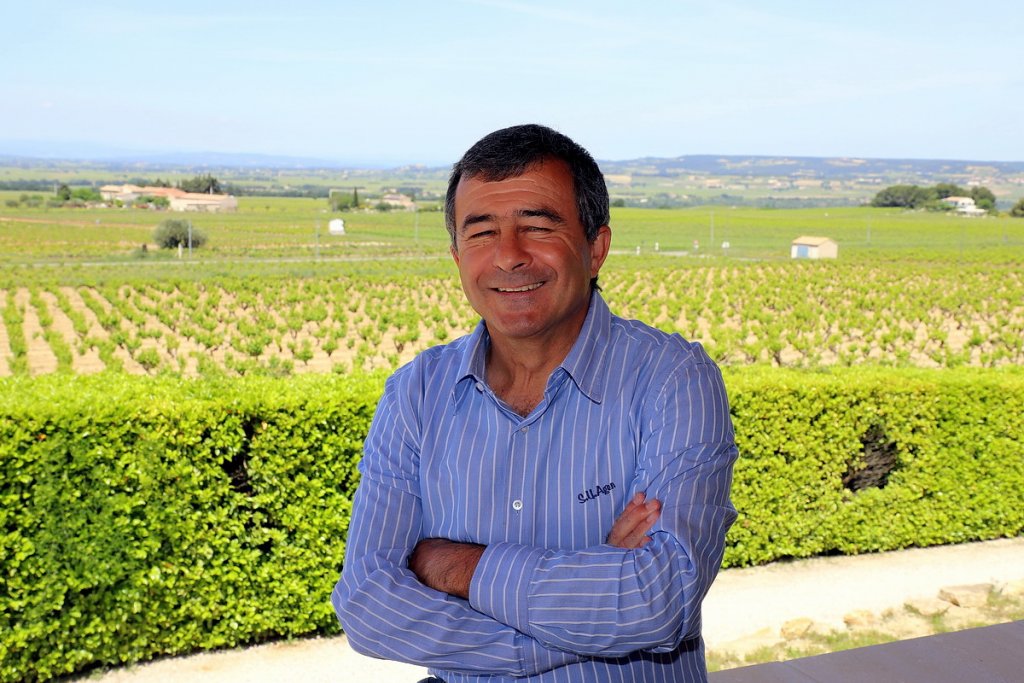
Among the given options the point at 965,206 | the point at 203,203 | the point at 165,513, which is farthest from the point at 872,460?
the point at 965,206

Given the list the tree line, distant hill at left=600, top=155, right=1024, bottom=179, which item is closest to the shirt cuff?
the tree line

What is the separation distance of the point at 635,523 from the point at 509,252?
0.45 meters

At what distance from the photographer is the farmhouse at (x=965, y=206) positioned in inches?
2517

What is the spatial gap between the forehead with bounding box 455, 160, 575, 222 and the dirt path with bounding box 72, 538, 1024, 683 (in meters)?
2.87

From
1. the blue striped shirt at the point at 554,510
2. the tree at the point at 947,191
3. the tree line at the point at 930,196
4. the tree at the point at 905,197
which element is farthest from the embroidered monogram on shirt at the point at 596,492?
the tree at the point at 947,191

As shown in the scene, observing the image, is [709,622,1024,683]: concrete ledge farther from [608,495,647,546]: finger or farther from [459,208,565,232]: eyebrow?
[459,208,565,232]: eyebrow

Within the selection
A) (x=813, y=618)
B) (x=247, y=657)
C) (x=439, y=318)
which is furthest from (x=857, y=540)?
(x=439, y=318)

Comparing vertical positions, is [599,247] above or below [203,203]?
above

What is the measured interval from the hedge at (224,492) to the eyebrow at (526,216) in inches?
101

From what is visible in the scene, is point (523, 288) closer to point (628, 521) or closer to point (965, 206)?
point (628, 521)

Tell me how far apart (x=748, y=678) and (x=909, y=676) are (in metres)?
0.40

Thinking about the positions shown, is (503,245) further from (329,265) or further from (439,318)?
(329,265)

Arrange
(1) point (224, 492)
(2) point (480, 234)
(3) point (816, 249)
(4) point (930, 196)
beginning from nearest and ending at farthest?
(2) point (480, 234) < (1) point (224, 492) < (3) point (816, 249) < (4) point (930, 196)

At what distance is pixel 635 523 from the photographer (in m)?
1.37
